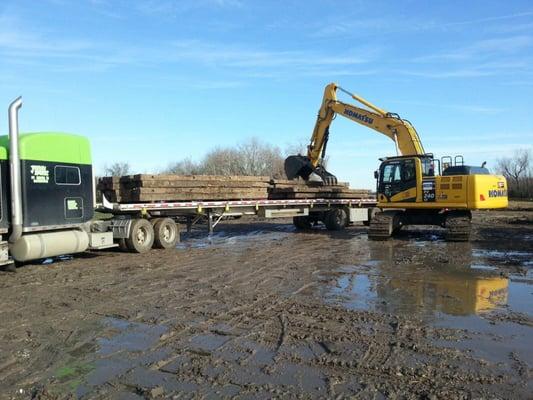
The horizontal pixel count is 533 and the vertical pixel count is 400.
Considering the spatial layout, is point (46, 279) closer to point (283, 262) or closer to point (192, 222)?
point (283, 262)

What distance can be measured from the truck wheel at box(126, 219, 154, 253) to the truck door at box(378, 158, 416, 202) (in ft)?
27.4

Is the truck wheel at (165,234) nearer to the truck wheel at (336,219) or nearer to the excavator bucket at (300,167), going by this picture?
the excavator bucket at (300,167)

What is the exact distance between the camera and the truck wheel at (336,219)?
23.3m

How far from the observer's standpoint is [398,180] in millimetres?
18453

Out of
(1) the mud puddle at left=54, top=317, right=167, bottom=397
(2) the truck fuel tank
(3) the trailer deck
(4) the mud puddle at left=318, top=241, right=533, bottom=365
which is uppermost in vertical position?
(3) the trailer deck

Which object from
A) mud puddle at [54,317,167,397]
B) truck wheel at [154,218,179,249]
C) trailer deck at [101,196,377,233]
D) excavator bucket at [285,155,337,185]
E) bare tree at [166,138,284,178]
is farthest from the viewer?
bare tree at [166,138,284,178]

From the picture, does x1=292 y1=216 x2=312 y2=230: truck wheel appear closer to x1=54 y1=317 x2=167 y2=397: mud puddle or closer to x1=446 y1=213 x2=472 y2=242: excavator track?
x1=446 y1=213 x2=472 y2=242: excavator track

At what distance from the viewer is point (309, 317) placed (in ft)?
24.4

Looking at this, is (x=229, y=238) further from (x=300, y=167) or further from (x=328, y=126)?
(x=328, y=126)

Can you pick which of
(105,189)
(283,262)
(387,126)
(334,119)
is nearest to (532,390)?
(283,262)

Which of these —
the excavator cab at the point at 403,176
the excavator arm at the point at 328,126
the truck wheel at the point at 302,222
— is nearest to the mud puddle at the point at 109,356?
the excavator cab at the point at 403,176

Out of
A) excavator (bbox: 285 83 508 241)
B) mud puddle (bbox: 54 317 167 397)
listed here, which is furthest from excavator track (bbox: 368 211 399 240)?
mud puddle (bbox: 54 317 167 397)

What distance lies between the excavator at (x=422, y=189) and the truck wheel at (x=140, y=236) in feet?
25.1

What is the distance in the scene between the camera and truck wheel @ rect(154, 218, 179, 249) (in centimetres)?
1568
